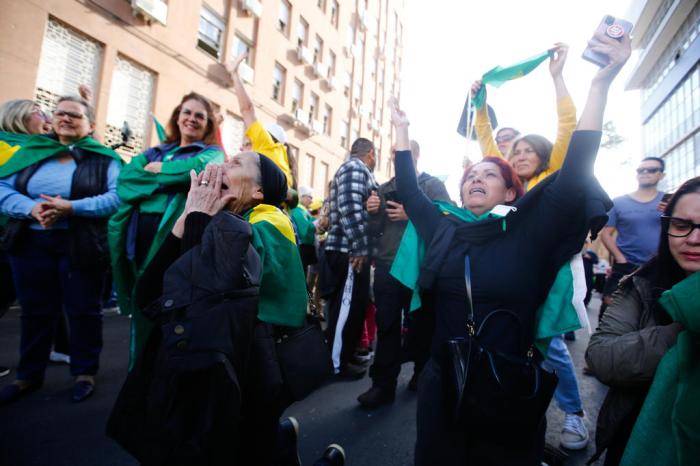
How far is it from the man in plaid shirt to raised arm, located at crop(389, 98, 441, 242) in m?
1.42

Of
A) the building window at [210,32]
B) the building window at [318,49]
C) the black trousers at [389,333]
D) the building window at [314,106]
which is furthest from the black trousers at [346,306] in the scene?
the building window at [318,49]

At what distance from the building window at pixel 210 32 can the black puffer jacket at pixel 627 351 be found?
14.3m

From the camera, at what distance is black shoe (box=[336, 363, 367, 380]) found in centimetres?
360

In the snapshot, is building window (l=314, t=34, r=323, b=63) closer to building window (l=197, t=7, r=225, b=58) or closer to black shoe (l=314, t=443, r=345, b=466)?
building window (l=197, t=7, r=225, b=58)

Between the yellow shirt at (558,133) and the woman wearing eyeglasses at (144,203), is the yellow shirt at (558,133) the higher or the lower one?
the higher one

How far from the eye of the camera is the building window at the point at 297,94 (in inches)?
706

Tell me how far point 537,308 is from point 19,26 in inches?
441

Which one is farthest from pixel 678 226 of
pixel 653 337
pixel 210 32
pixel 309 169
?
pixel 309 169

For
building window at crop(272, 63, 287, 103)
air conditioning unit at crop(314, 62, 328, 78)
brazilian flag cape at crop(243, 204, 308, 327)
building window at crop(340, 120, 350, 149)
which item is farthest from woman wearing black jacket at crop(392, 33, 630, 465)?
building window at crop(340, 120, 350, 149)

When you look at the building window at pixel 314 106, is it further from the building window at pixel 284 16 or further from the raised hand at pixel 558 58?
the raised hand at pixel 558 58

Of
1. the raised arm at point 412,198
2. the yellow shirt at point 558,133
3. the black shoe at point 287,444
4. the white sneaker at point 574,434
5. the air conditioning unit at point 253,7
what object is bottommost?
the white sneaker at point 574,434

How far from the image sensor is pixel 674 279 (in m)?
1.33

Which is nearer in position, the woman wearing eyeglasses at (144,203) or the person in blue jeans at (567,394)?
the woman wearing eyeglasses at (144,203)

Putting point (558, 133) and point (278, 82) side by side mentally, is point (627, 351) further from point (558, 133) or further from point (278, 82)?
point (278, 82)
